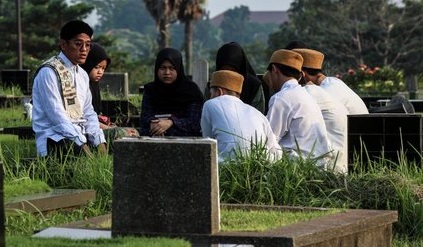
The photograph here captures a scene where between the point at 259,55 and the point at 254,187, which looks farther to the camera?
the point at 259,55

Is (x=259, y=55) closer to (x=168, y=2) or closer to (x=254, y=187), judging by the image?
(x=168, y=2)

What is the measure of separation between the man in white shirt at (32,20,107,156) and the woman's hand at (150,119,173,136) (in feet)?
3.42

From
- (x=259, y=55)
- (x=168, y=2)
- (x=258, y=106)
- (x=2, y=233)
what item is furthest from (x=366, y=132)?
(x=259, y=55)

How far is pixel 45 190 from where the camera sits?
10812mm

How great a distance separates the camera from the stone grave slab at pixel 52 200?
10.2 meters

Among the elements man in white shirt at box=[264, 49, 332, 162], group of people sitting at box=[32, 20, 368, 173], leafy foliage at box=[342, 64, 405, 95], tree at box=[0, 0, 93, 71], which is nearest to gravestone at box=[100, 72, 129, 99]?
leafy foliage at box=[342, 64, 405, 95]

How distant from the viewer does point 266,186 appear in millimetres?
10727

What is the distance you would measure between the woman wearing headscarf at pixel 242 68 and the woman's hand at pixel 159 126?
66 centimetres

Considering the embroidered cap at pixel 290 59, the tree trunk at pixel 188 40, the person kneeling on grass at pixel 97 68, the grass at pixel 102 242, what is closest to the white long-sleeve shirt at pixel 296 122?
the embroidered cap at pixel 290 59

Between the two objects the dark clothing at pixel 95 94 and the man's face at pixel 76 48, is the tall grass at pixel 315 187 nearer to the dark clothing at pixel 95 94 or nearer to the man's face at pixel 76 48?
the man's face at pixel 76 48

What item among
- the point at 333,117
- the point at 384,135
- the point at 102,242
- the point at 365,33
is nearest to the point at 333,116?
the point at 333,117

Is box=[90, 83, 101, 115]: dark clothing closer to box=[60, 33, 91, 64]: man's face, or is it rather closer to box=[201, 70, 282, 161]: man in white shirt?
box=[60, 33, 91, 64]: man's face

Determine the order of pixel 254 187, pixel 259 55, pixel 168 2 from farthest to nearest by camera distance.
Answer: pixel 259 55
pixel 168 2
pixel 254 187

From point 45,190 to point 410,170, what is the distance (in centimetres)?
310
